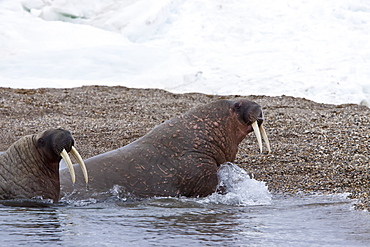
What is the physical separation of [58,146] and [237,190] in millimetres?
2020

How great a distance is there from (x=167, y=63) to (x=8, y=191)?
493 inches

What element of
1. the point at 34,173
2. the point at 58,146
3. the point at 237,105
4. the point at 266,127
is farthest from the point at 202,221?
the point at 266,127

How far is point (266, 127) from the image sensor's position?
10.4m

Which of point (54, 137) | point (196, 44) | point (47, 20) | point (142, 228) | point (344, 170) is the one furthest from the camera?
point (47, 20)

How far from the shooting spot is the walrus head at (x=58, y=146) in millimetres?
5777

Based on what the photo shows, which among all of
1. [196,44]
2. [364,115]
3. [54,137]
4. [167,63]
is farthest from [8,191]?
[196,44]

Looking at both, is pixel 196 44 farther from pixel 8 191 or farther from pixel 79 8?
pixel 8 191

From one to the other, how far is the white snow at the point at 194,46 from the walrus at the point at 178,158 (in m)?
8.49

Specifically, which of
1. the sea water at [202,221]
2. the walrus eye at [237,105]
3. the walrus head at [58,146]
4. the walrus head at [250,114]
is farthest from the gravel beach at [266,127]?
the walrus head at [58,146]

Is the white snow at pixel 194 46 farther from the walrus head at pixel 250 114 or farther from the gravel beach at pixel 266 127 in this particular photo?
the walrus head at pixel 250 114

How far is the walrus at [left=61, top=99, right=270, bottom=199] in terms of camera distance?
6.54 metres

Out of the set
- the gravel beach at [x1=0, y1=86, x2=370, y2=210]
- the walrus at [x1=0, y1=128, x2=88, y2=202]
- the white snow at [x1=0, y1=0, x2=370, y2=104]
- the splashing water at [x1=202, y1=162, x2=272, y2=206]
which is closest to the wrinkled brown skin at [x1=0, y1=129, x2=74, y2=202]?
the walrus at [x1=0, y1=128, x2=88, y2=202]

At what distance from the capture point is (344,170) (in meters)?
7.46

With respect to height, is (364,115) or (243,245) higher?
(364,115)
